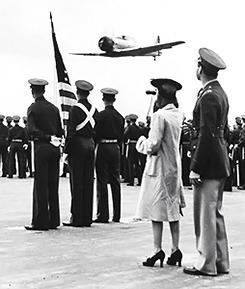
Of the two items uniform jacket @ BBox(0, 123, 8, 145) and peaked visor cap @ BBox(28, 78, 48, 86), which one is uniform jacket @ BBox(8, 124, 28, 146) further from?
peaked visor cap @ BBox(28, 78, 48, 86)

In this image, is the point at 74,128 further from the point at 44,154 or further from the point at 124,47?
the point at 124,47

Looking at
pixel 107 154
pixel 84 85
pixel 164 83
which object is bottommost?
pixel 107 154

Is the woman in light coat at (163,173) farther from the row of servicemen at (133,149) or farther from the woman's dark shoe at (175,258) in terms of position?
the row of servicemen at (133,149)

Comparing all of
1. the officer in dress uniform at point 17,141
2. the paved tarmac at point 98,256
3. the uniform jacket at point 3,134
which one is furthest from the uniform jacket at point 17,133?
the paved tarmac at point 98,256

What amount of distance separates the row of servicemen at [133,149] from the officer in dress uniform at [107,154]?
5.90 m

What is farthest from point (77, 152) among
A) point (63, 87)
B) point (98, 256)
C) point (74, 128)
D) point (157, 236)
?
point (157, 236)

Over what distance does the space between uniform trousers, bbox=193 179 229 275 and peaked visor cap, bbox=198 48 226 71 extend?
3.49ft

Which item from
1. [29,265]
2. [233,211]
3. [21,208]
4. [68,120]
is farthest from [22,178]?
[29,265]

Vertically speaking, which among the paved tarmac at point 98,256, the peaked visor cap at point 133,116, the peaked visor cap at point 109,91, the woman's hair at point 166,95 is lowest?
the paved tarmac at point 98,256

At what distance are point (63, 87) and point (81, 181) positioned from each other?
1.71 m

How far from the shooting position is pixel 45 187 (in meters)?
9.68

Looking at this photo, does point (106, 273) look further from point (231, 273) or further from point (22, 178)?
point (22, 178)

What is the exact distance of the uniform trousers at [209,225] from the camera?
6.49 m

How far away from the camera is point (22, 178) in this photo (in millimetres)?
22750
